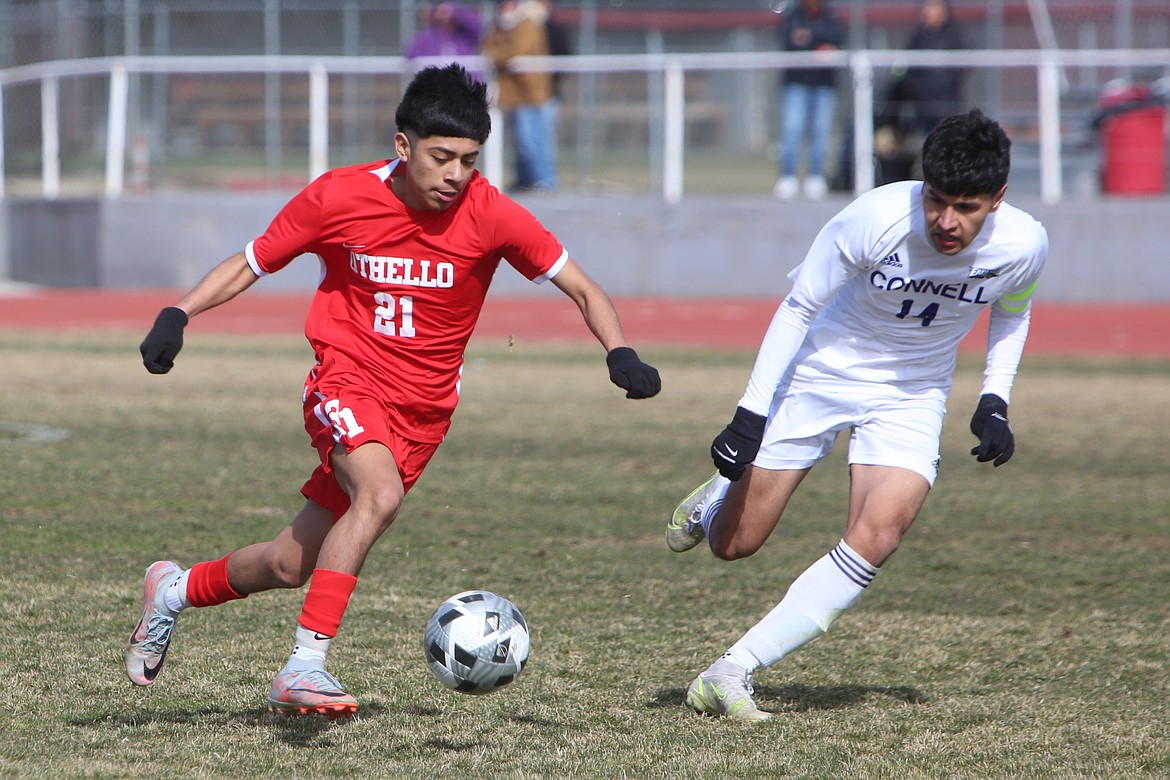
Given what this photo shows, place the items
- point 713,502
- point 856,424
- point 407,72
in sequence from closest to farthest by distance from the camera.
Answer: point 856,424 → point 713,502 → point 407,72

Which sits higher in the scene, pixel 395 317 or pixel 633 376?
pixel 395 317

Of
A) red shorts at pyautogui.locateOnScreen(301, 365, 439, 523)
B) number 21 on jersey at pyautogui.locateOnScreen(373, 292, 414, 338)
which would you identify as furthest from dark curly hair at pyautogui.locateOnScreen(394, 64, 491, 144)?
red shorts at pyautogui.locateOnScreen(301, 365, 439, 523)

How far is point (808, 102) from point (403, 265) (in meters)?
A: 12.7

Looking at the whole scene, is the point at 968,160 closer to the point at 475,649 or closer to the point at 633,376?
the point at 633,376

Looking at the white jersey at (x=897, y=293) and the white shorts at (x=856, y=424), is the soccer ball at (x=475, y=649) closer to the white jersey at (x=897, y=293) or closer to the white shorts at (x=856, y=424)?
the white jersey at (x=897, y=293)

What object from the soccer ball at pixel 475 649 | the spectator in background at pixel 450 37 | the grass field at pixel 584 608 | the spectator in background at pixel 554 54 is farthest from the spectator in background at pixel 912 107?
the soccer ball at pixel 475 649

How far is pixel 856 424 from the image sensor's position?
485 centimetres

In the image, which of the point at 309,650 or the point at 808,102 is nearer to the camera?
the point at 309,650

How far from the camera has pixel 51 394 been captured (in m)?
10.9

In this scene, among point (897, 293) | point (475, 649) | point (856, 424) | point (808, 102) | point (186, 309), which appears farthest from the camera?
point (808, 102)

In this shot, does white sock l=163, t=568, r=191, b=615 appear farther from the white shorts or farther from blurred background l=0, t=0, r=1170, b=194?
blurred background l=0, t=0, r=1170, b=194

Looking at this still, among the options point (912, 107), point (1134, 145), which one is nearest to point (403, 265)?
point (912, 107)

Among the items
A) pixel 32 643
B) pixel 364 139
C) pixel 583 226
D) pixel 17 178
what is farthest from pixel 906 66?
pixel 32 643

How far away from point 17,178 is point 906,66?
36.2ft
